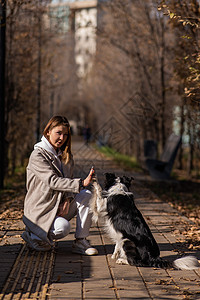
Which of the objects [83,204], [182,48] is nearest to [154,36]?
[182,48]

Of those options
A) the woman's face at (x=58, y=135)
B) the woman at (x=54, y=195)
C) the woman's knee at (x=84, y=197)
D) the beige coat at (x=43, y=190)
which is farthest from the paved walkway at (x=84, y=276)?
the woman's face at (x=58, y=135)

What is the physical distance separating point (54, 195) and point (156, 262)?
1.49 m

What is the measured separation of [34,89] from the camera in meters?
21.6

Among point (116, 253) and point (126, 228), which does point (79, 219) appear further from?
point (126, 228)

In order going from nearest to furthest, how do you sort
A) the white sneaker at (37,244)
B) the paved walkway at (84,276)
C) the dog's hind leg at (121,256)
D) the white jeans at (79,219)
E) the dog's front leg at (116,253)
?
the paved walkway at (84,276), the dog's hind leg at (121,256), the dog's front leg at (116,253), the white jeans at (79,219), the white sneaker at (37,244)

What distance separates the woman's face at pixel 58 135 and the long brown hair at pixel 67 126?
0.04 meters

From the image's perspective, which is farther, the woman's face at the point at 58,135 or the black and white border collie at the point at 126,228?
the woman's face at the point at 58,135

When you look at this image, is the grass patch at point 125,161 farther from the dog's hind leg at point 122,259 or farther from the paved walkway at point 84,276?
the dog's hind leg at point 122,259

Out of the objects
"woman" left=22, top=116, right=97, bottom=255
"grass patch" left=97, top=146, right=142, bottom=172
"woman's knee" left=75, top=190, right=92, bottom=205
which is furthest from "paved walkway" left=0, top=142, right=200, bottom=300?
"grass patch" left=97, top=146, right=142, bottom=172

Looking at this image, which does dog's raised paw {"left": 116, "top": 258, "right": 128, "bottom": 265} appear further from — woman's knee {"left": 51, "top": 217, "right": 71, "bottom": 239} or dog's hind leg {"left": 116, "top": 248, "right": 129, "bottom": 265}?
woman's knee {"left": 51, "top": 217, "right": 71, "bottom": 239}

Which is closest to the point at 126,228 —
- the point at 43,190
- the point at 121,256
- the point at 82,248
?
the point at 121,256

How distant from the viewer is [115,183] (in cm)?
599

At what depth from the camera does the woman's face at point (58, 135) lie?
20.1 feet

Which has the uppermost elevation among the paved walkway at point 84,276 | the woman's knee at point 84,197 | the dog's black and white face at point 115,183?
the dog's black and white face at point 115,183
